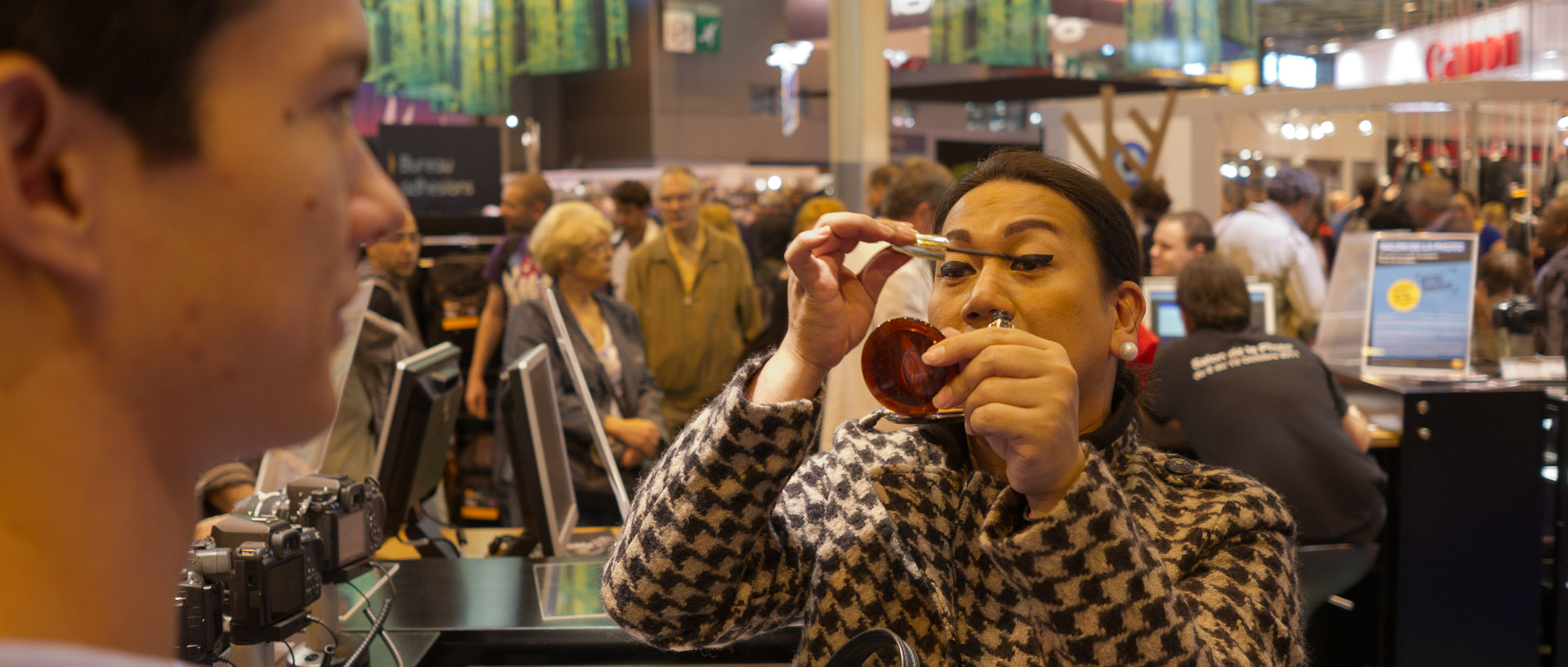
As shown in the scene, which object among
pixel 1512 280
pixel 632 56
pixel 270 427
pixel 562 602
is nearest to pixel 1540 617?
pixel 1512 280

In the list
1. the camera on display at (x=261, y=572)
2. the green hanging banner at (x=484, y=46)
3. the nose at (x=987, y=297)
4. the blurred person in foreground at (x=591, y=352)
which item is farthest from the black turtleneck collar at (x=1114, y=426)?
the green hanging banner at (x=484, y=46)

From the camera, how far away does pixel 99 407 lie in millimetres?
432

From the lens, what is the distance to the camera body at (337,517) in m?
1.87

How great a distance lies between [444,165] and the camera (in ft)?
24.6

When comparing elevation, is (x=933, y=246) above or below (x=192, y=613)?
above

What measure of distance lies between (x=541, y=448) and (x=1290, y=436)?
2.33 m

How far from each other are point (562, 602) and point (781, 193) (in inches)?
464

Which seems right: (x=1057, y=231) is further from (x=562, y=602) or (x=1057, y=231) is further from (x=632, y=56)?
(x=632, y=56)

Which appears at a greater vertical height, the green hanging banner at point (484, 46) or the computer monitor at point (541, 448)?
the green hanging banner at point (484, 46)

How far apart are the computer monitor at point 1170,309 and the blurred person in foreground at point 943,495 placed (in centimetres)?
391

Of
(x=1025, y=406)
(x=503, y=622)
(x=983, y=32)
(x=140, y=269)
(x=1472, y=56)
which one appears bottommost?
(x=503, y=622)

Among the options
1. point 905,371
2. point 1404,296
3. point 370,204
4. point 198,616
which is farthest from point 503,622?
point 1404,296

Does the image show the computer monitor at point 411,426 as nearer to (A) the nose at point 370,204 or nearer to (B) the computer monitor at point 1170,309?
(A) the nose at point 370,204

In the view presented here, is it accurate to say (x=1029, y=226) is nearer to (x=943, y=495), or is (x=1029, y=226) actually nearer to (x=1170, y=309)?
(x=943, y=495)
